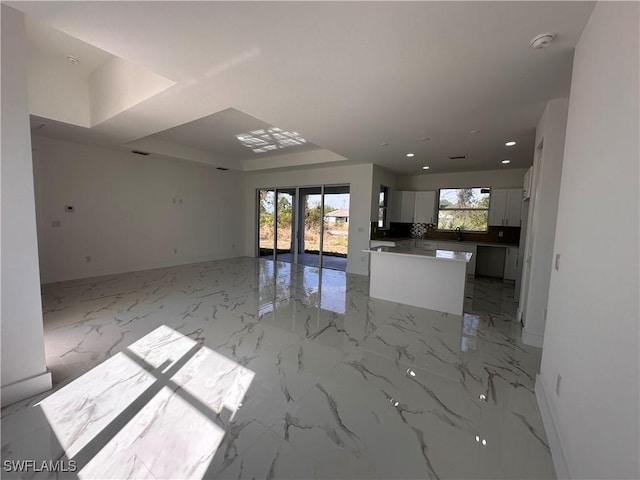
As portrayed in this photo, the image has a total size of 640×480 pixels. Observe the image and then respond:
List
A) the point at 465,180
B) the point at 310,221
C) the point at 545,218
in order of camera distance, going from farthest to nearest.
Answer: the point at 310,221 → the point at 465,180 → the point at 545,218

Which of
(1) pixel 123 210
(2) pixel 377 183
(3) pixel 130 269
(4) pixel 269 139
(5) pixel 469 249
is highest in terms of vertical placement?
(4) pixel 269 139

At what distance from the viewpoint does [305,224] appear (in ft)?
25.7

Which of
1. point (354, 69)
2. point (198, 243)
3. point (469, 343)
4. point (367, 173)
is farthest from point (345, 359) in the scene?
point (198, 243)

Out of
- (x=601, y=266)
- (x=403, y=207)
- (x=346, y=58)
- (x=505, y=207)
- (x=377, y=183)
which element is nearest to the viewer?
(x=601, y=266)

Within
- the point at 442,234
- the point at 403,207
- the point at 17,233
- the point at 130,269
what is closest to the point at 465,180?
the point at 442,234

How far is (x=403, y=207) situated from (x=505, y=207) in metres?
2.26

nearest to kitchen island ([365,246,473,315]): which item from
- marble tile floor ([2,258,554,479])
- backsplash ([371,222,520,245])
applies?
marble tile floor ([2,258,554,479])

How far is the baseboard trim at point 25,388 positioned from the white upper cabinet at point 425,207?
274 inches

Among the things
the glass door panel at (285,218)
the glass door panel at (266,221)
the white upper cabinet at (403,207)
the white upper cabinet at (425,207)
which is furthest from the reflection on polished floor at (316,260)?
the white upper cabinet at (425,207)

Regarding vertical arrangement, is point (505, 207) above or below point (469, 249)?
above

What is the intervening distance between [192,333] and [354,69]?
3.13m

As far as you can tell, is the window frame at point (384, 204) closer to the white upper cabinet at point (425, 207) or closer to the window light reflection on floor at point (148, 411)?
the white upper cabinet at point (425, 207)

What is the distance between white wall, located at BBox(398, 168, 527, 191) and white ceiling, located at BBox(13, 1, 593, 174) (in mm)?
2837

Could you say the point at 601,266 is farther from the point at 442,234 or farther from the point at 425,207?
the point at 442,234
